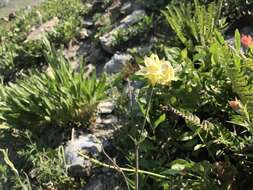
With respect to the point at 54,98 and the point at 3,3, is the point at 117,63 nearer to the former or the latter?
the point at 54,98

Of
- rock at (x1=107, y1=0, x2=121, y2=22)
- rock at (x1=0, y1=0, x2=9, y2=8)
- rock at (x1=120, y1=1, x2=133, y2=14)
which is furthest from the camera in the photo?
rock at (x1=0, y1=0, x2=9, y2=8)

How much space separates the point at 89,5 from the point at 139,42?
2815 millimetres

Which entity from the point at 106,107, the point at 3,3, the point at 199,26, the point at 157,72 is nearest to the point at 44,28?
the point at 106,107

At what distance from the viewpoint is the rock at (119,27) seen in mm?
6234

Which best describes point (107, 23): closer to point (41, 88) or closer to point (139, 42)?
point (139, 42)

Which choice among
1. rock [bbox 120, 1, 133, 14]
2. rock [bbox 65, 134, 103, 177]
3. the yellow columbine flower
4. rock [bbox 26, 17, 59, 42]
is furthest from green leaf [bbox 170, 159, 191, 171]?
rock [bbox 26, 17, 59, 42]

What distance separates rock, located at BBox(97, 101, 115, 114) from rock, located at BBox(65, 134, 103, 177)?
42 cm

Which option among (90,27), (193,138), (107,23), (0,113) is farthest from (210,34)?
(90,27)

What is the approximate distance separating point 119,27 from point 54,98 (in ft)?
6.65

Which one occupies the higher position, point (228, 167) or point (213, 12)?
point (213, 12)

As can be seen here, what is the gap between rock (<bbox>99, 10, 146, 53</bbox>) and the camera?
20.5 feet

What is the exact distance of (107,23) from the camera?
709 cm

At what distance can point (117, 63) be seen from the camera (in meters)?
5.62

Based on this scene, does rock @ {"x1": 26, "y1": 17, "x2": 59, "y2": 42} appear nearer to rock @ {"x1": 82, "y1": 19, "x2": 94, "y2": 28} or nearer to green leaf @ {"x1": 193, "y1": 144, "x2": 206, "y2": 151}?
rock @ {"x1": 82, "y1": 19, "x2": 94, "y2": 28}
